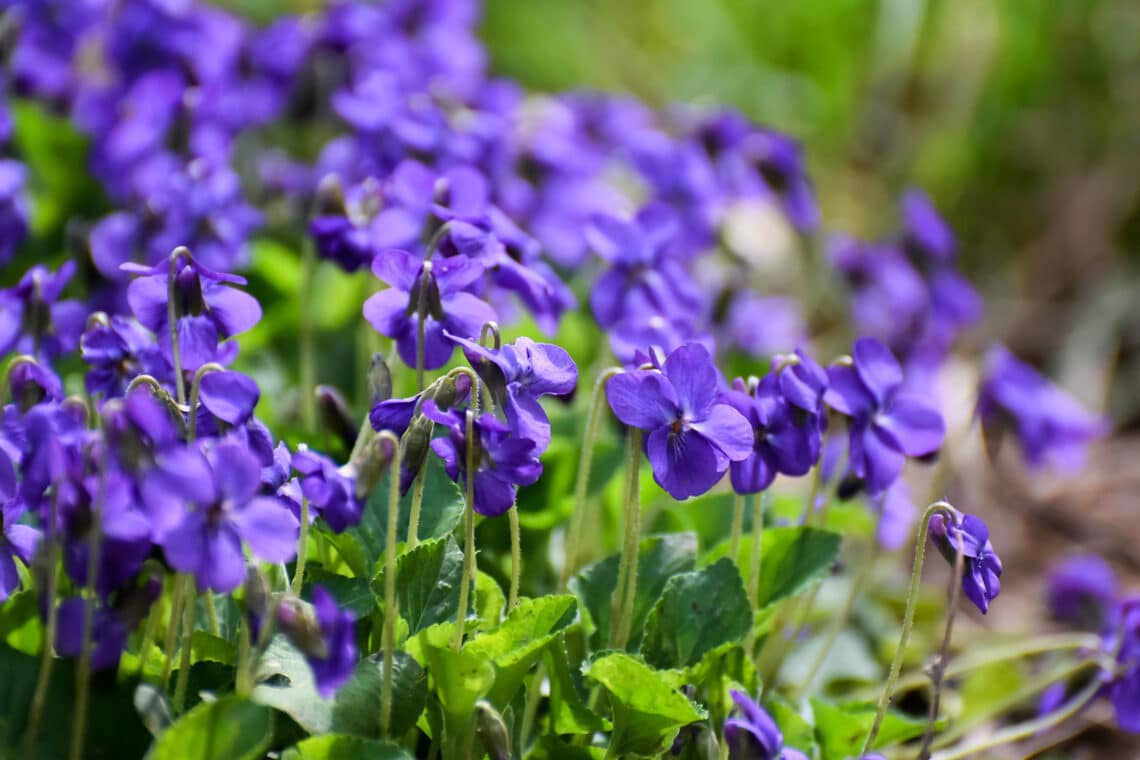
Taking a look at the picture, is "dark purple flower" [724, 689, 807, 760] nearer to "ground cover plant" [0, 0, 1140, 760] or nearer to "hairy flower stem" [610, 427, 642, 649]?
"ground cover plant" [0, 0, 1140, 760]

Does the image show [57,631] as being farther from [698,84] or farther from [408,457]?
[698,84]

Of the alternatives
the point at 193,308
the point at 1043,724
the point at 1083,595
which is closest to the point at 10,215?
the point at 193,308

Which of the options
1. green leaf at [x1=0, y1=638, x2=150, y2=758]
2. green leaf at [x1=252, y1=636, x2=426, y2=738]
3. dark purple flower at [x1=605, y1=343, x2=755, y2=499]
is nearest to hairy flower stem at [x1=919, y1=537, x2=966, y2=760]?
dark purple flower at [x1=605, y1=343, x2=755, y2=499]

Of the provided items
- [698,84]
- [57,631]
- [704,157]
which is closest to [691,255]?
[704,157]

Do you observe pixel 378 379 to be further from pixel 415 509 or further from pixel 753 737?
pixel 753 737

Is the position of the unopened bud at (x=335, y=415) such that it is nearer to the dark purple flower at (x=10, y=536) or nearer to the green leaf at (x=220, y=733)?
the dark purple flower at (x=10, y=536)

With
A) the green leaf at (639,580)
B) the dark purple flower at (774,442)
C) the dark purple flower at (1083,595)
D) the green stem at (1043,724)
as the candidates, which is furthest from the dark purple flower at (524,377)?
the dark purple flower at (1083,595)

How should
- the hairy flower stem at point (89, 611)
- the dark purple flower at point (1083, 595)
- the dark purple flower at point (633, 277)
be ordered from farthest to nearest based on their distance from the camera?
the dark purple flower at point (1083, 595) → the dark purple flower at point (633, 277) → the hairy flower stem at point (89, 611)
